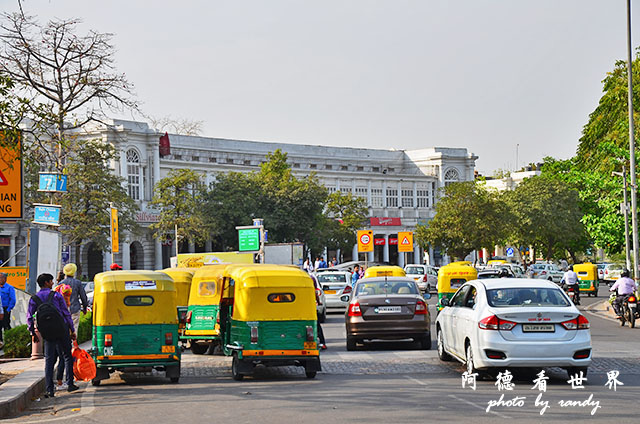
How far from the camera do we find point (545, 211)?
84.9 metres

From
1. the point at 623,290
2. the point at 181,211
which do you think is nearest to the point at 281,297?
the point at 623,290

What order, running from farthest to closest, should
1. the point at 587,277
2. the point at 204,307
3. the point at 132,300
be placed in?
the point at 587,277 → the point at 204,307 → the point at 132,300

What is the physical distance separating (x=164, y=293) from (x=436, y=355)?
602 cm

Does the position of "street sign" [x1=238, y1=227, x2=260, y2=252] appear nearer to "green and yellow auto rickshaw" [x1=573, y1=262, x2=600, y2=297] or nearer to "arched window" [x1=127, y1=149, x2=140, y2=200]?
"green and yellow auto rickshaw" [x1=573, y1=262, x2=600, y2=297]

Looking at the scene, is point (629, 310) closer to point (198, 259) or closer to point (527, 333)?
point (527, 333)

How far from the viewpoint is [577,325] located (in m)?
14.3

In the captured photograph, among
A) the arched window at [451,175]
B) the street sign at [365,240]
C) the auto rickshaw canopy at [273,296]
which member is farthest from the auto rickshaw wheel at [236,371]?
the arched window at [451,175]

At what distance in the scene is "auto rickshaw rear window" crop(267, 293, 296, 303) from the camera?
52.5ft

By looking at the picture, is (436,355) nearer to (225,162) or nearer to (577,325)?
(577,325)

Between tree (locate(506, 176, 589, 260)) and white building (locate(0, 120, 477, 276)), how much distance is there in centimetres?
1882

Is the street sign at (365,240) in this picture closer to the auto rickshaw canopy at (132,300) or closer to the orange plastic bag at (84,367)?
the auto rickshaw canopy at (132,300)

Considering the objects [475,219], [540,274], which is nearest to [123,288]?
[540,274]

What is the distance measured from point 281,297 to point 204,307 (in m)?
4.75

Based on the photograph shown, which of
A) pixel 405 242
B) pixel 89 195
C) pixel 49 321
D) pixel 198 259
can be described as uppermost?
pixel 89 195
